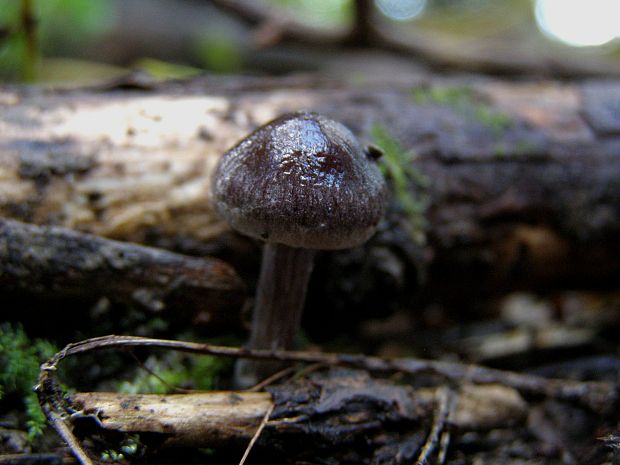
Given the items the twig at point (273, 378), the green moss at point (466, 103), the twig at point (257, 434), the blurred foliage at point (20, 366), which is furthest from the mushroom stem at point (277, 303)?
the green moss at point (466, 103)

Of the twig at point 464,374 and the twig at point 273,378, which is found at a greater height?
the twig at point 464,374

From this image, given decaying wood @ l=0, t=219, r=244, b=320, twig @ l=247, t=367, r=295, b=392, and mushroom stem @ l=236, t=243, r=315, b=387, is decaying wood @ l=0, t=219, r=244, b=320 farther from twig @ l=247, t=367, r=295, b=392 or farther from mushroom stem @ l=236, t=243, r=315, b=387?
twig @ l=247, t=367, r=295, b=392

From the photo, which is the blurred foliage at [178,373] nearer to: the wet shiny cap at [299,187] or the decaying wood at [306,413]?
the decaying wood at [306,413]

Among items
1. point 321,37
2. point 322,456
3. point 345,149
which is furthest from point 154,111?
point 321,37

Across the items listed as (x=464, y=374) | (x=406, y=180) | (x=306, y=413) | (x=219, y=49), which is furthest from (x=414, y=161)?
(x=219, y=49)

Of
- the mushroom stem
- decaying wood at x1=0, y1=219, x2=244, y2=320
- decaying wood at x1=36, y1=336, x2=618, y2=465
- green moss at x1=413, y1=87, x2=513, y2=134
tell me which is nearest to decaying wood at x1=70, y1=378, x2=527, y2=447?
decaying wood at x1=36, y1=336, x2=618, y2=465
